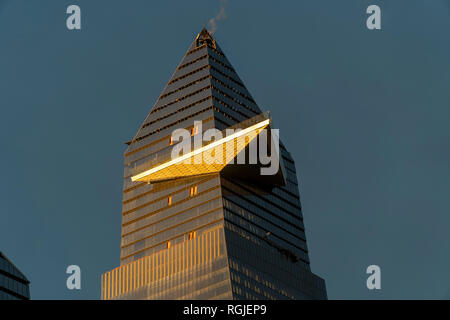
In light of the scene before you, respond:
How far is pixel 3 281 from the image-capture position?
16200 cm

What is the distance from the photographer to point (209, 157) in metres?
190

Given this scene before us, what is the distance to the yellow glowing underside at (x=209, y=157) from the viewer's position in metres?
188

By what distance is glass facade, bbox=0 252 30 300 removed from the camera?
529 feet

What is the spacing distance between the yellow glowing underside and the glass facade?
134ft

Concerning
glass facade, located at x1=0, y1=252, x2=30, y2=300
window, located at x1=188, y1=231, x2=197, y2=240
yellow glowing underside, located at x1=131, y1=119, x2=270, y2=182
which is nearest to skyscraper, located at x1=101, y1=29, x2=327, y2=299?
window, located at x1=188, y1=231, x2=197, y2=240

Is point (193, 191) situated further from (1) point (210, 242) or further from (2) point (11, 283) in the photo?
(2) point (11, 283)

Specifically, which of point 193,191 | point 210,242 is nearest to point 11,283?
point 210,242

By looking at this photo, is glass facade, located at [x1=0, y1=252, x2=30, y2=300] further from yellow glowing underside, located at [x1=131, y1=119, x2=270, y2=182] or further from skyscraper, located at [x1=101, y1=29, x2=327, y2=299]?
yellow glowing underside, located at [x1=131, y1=119, x2=270, y2=182]

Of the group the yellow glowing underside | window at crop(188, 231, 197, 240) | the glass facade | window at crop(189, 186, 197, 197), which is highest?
the yellow glowing underside

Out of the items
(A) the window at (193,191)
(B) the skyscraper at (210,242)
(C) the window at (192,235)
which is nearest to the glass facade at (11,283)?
(B) the skyscraper at (210,242)

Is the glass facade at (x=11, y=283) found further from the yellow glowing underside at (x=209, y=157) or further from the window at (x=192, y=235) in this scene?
the yellow glowing underside at (x=209, y=157)
